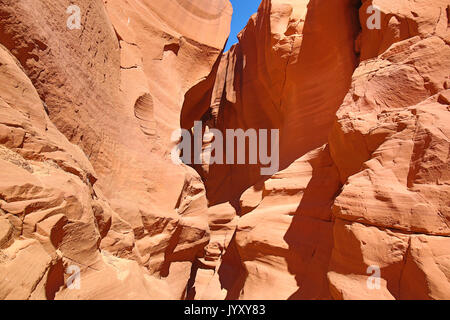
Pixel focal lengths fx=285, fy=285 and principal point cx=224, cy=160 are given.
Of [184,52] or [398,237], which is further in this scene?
[184,52]

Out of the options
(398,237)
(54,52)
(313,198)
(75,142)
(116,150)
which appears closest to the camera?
(398,237)

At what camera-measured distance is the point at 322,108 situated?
586 cm

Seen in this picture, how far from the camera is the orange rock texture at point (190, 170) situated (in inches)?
90.7

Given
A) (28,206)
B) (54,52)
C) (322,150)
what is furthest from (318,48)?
→ (28,206)

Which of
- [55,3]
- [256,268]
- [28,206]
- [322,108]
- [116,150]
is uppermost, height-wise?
[55,3]

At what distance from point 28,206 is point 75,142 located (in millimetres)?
1492

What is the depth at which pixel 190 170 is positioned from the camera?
5.48m

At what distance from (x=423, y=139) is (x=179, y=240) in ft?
12.2

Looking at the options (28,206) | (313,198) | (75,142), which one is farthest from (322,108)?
(28,206)

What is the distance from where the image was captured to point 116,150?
4.06 meters

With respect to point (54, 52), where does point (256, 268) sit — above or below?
below

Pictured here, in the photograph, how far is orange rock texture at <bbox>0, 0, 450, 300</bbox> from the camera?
230 centimetres
